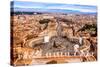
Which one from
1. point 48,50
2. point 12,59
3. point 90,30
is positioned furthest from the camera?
point 90,30

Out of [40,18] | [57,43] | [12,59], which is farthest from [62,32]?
[12,59]

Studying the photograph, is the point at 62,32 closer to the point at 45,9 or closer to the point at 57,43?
the point at 57,43

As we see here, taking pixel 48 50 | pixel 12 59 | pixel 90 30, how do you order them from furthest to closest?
pixel 90 30 < pixel 48 50 < pixel 12 59

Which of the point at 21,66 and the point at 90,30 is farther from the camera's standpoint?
the point at 90,30

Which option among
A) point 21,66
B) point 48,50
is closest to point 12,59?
point 21,66

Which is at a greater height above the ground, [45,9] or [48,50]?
[45,9]

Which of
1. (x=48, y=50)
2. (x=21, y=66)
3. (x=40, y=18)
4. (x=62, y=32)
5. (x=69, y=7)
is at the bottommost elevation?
(x=21, y=66)
